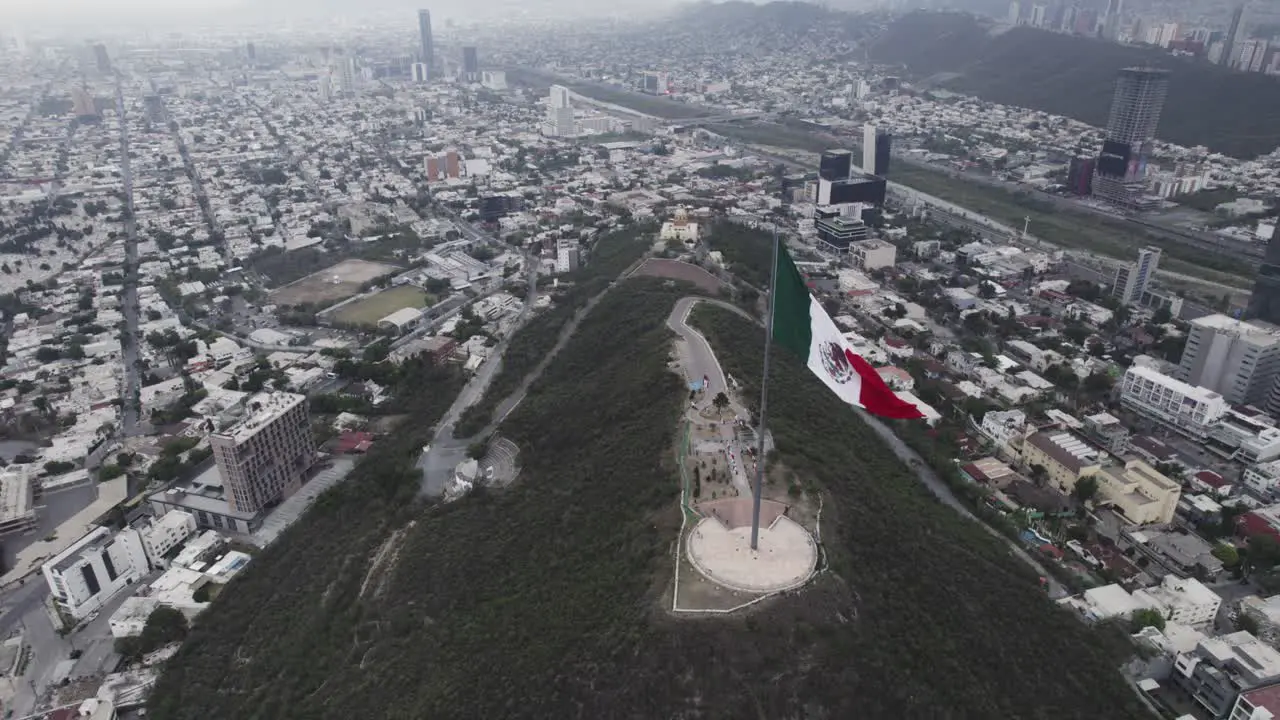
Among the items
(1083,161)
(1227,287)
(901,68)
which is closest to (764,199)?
(1083,161)

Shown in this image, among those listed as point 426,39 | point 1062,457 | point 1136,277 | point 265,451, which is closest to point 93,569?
point 265,451

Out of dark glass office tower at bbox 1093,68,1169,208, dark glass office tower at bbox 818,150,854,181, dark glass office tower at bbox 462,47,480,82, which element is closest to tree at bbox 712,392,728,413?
dark glass office tower at bbox 818,150,854,181

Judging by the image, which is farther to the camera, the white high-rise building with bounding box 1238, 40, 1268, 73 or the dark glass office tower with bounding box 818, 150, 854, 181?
the white high-rise building with bounding box 1238, 40, 1268, 73

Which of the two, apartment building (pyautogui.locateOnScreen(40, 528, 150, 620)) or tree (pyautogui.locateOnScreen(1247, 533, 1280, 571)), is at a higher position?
tree (pyautogui.locateOnScreen(1247, 533, 1280, 571))

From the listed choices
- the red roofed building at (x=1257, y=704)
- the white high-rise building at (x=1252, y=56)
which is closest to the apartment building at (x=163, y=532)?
the red roofed building at (x=1257, y=704)

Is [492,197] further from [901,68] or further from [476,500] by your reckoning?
[901,68]

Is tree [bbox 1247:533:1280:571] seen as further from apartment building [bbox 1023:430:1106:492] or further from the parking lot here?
the parking lot

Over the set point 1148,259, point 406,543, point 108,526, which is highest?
point 1148,259
